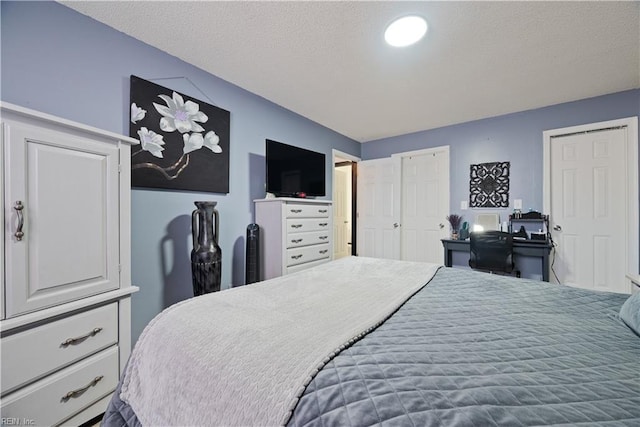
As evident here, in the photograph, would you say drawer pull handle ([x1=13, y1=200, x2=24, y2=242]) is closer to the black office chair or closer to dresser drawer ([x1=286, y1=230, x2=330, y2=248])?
dresser drawer ([x1=286, y1=230, x2=330, y2=248])

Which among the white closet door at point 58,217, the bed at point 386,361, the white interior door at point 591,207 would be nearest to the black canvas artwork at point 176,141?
the white closet door at point 58,217

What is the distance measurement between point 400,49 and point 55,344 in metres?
2.87

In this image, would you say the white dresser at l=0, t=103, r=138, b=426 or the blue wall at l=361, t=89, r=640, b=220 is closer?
the white dresser at l=0, t=103, r=138, b=426

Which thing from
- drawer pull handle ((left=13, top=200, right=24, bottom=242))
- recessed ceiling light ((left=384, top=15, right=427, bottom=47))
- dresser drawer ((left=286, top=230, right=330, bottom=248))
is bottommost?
dresser drawer ((left=286, top=230, right=330, bottom=248))

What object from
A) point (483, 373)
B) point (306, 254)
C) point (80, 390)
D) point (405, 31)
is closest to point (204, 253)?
point (80, 390)

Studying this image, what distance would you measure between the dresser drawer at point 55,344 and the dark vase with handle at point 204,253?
601 millimetres

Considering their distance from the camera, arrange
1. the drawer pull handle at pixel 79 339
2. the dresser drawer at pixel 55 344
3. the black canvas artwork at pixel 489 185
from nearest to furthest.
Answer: the dresser drawer at pixel 55 344, the drawer pull handle at pixel 79 339, the black canvas artwork at pixel 489 185

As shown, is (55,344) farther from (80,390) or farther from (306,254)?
(306,254)

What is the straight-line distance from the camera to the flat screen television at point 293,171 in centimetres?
284

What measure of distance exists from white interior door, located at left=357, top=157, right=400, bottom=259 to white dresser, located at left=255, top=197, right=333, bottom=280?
1.77 meters

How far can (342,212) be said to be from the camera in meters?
5.46

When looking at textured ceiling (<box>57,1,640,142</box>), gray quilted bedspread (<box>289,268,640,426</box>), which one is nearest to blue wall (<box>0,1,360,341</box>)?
textured ceiling (<box>57,1,640,142</box>)

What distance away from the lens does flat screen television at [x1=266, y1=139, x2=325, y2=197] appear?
9.33 feet

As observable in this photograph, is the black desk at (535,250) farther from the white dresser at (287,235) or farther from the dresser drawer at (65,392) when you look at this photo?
the dresser drawer at (65,392)
